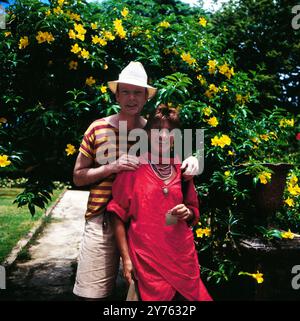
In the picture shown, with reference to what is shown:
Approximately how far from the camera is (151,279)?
78.7 inches

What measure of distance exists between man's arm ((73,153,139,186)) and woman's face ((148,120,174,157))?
13 centimetres

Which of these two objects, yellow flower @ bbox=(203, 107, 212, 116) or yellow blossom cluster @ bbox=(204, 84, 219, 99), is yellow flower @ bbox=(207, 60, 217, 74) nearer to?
yellow blossom cluster @ bbox=(204, 84, 219, 99)

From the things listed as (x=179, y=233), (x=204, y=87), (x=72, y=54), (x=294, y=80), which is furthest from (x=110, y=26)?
(x=294, y=80)

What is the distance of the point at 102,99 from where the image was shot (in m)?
2.98

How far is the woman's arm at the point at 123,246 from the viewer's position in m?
2.06

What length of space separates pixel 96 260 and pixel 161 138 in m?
0.90

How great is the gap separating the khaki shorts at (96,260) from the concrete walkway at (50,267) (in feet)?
5.48

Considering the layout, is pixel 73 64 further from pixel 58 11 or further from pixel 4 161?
pixel 4 161

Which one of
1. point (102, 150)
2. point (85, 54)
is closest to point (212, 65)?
point (85, 54)

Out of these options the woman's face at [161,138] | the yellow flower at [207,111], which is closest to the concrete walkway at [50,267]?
the yellow flower at [207,111]

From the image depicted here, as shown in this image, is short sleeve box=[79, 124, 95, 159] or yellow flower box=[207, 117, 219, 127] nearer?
short sleeve box=[79, 124, 95, 159]

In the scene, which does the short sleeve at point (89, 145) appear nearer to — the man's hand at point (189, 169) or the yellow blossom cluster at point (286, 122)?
the man's hand at point (189, 169)

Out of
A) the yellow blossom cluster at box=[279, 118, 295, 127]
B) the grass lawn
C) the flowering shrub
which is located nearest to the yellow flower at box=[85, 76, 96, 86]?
the flowering shrub

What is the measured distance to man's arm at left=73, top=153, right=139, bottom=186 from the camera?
213 cm
